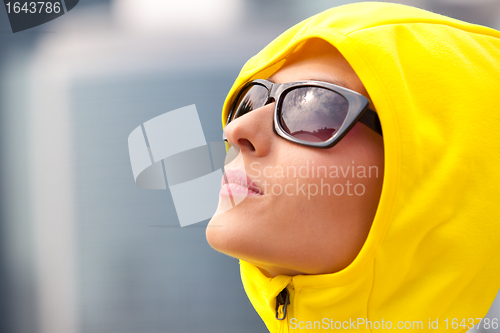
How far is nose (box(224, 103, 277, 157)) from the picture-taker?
51 cm

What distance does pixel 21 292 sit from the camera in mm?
1026

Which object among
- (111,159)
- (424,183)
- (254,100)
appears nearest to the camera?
(424,183)

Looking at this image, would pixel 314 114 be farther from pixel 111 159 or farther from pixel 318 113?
pixel 111 159

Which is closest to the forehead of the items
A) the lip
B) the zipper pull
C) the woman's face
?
the woman's face

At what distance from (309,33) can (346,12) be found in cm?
10

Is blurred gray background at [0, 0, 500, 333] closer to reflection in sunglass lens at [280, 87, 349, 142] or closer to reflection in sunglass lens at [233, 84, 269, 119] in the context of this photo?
reflection in sunglass lens at [233, 84, 269, 119]

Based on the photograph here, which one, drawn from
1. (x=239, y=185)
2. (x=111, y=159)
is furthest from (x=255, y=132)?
(x=111, y=159)

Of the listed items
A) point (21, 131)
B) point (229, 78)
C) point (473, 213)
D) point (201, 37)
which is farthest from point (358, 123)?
point (21, 131)

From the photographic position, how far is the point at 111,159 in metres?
1.02

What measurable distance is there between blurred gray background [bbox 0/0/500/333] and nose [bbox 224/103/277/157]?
44cm

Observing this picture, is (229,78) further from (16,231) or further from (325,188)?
(16,231)

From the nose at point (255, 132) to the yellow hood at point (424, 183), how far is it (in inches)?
6.1

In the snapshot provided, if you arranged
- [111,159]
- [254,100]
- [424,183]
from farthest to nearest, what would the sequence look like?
[111,159]
[254,100]
[424,183]

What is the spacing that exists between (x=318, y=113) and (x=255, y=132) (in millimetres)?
106
